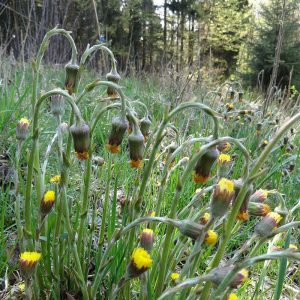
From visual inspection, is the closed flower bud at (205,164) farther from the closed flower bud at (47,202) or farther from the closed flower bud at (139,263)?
the closed flower bud at (47,202)

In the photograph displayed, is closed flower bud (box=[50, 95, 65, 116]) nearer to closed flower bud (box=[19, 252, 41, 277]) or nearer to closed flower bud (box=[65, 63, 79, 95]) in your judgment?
closed flower bud (box=[65, 63, 79, 95])

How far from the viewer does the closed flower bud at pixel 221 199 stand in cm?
84

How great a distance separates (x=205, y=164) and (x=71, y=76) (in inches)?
21.8

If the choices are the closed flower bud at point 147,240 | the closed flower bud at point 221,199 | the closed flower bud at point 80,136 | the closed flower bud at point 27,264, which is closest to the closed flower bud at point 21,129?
the closed flower bud at point 80,136

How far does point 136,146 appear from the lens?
1.10m

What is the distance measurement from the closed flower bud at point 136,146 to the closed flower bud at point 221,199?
0.31 metres

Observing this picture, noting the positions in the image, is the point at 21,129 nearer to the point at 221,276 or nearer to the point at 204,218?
the point at 204,218

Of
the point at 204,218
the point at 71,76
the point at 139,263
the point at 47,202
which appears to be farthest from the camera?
the point at 71,76

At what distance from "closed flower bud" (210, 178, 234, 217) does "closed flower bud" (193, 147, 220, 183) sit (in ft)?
0.46

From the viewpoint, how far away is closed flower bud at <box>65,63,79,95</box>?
127 cm

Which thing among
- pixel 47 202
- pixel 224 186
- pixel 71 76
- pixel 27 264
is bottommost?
pixel 27 264

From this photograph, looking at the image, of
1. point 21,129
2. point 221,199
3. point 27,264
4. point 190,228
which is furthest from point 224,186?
point 21,129

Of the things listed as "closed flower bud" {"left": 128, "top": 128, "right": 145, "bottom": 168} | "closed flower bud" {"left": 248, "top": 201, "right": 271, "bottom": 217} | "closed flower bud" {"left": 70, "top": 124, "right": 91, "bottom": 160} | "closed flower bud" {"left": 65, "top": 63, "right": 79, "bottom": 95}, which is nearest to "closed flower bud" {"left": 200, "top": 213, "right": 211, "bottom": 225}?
"closed flower bud" {"left": 248, "top": 201, "right": 271, "bottom": 217}

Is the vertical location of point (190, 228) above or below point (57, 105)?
below
